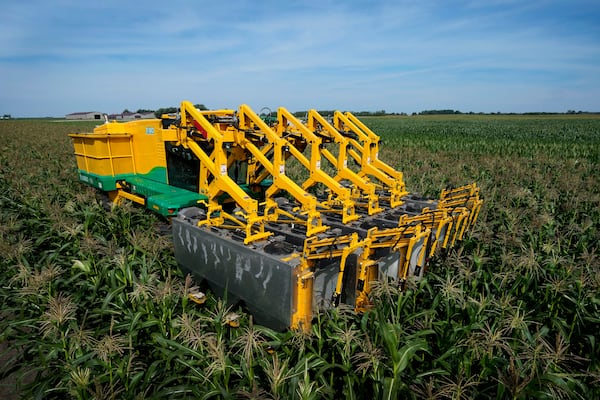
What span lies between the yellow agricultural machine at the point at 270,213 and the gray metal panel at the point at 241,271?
0.02 m

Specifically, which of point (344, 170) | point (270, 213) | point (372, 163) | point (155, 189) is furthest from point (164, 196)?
point (372, 163)

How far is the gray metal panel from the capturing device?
4129mm

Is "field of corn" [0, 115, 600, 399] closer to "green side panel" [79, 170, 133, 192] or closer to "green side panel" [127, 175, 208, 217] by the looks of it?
"green side panel" [127, 175, 208, 217]

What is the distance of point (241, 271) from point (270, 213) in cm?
163

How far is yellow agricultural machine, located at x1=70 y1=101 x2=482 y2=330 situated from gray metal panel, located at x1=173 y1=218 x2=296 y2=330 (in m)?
0.02

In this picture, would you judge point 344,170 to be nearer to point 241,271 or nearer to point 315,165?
point 315,165

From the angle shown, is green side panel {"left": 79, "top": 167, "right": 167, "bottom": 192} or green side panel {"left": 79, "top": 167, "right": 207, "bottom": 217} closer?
green side panel {"left": 79, "top": 167, "right": 207, "bottom": 217}

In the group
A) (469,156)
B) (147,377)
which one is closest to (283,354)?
(147,377)

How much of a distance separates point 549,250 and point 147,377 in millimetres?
6222

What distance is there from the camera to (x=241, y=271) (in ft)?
15.2

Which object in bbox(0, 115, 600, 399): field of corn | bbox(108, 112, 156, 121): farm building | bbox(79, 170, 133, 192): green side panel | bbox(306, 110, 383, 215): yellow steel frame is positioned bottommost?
bbox(0, 115, 600, 399): field of corn

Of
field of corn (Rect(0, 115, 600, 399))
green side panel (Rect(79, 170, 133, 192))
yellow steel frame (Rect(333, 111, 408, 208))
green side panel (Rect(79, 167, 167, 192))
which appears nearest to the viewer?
field of corn (Rect(0, 115, 600, 399))

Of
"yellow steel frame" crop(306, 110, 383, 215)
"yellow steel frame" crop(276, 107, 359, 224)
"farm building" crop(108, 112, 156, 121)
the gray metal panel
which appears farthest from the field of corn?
"farm building" crop(108, 112, 156, 121)

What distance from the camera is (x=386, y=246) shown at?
15.7ft
